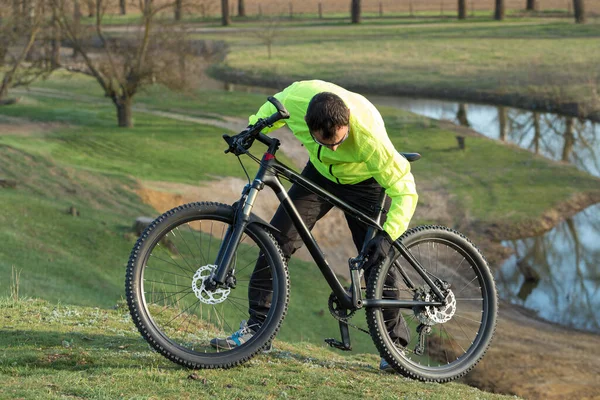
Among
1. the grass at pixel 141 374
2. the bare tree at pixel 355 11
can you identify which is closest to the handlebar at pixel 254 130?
the grass at pixel 141 374

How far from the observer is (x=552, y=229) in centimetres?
2317

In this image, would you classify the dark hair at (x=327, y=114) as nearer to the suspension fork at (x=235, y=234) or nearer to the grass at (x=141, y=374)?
the suspension fork at (x=235, y=234)

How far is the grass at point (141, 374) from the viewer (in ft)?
15.4

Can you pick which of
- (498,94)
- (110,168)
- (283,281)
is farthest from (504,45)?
(283,281)

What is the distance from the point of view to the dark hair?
473 centimetres

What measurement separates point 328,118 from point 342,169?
2.50ft

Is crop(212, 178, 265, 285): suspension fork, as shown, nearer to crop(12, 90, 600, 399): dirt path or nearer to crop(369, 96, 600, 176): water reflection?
crop(12, 90, 600, 399): dirt path

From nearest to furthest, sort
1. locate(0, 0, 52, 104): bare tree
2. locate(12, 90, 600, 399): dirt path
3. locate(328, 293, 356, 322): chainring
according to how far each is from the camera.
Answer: locate(328, 293, 356, 322): chainring → locate(12, 90, 600, 399): dirt path → locate(0, 0, 52, 104): bare tree

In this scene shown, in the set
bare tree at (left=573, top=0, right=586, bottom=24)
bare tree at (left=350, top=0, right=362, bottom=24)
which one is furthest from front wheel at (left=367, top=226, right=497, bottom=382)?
bare tree at (left=350, top=0, right=362, bottom=24)

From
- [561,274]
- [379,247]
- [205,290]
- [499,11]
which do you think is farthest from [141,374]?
[499,11]

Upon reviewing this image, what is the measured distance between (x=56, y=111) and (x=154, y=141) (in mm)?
5379

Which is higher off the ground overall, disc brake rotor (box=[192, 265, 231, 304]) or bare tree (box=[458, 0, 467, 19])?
bare tree (box=[458, 0, 467, 19])

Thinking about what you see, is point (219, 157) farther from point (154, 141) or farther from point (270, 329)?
point (270, 329)

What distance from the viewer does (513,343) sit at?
15484 mm
